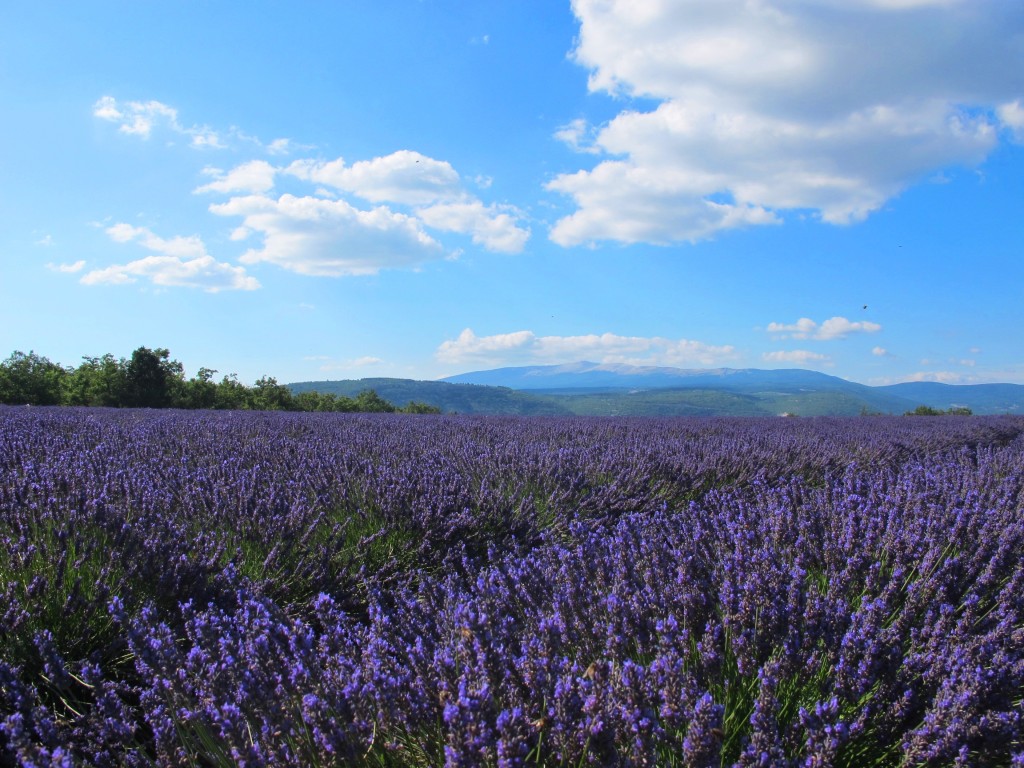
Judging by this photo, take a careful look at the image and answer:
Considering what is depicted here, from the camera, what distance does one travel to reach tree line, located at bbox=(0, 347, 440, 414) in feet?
70.6

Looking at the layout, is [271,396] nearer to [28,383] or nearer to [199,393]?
[199,393]

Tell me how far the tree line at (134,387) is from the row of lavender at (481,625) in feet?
58.7

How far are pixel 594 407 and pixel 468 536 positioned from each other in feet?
445

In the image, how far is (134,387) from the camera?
22422mm

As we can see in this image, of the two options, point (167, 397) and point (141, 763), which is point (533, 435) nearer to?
point (141, 763)

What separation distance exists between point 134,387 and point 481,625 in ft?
81.7

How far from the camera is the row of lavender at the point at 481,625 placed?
111 centimetres

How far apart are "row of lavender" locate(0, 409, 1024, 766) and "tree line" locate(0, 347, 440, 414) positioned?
17906mm

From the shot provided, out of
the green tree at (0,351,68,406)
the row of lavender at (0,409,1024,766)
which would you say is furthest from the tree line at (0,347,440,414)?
the row of lavender at (0,409,1024,766)

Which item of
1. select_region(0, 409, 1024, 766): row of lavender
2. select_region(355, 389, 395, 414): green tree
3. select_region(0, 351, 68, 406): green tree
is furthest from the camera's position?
select_region(355, 389, 395, 414): green tree

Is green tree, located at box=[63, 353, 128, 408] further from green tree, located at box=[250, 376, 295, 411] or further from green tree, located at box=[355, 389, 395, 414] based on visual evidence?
green tree, located at box=[355, 389, 395, 414]

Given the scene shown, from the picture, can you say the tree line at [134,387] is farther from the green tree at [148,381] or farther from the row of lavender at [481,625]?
the row of lavender at [481,625]

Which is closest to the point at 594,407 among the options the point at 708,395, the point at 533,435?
the point at 708,395

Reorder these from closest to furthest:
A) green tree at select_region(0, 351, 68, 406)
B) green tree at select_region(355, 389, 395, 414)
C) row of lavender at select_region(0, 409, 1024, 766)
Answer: row of lavender at select_region(0, 409, 1024, 766), green tree at select_region(0, 351, 68, 406), green tree at select_region(355, 389, 395, 414)
